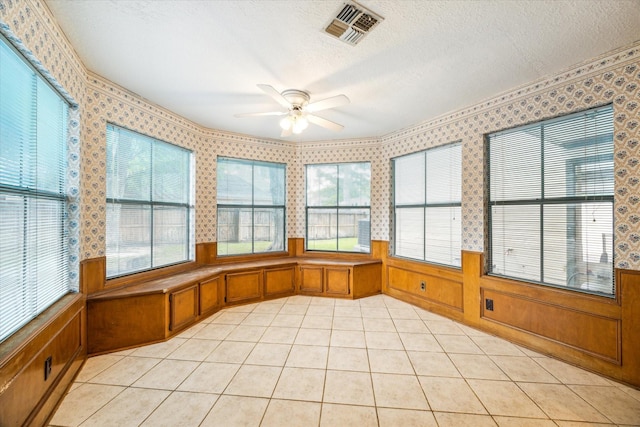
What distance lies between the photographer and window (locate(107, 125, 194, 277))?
322cm

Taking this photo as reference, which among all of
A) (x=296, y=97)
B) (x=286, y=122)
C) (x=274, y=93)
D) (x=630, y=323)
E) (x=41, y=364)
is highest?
(x=296, y=97)

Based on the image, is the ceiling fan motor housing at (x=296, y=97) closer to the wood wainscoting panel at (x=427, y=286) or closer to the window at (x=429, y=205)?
the window at (x=429, y=205)

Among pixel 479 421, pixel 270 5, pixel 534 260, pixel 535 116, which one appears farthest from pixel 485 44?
pixel 479 421

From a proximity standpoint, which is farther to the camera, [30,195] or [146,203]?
[146,203]

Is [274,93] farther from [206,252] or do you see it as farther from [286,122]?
[206,252]

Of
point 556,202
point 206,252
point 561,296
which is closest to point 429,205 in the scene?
point 556,202

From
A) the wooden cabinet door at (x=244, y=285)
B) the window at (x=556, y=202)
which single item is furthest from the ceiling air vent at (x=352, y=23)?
the wooden cabinet door at (x=244, y=285)

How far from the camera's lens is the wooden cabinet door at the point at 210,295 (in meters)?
3.84

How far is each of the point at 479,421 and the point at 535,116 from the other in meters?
3.18

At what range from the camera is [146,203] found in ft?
11.8

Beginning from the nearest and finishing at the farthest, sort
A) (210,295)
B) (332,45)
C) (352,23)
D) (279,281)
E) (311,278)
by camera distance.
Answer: (352,23) < (332,45) < (210,295) < (279,281) < (311,278)

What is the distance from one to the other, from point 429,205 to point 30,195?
15.3ft

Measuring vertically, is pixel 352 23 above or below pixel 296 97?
above

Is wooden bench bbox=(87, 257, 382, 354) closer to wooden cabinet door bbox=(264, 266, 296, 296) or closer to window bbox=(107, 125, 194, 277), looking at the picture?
wooden cabinet door bbox=(264, 266, 296, 296)
